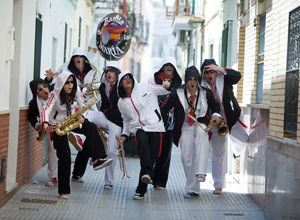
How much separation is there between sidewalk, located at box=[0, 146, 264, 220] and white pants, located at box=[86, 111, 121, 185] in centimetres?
32

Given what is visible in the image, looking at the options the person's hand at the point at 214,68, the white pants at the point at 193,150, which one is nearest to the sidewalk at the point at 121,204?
the white pants at the point at 193,150

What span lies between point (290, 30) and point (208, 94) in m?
2.31

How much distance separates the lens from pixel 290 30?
28.0 ft

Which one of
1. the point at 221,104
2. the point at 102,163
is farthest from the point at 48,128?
the point at 221,104

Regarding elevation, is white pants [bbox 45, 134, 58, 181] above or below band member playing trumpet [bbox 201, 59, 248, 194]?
below

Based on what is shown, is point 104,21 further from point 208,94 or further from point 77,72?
point 208,94

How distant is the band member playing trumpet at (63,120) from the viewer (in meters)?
9.84

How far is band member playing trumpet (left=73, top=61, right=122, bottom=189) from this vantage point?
11.1 meters

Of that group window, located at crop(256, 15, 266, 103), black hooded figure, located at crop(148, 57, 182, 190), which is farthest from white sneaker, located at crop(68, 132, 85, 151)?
window, located at crop(256, 15, 266, 103)

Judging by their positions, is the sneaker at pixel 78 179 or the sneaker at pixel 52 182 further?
the sneaker at pixel 78 179

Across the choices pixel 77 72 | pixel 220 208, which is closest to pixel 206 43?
pixel 77 72

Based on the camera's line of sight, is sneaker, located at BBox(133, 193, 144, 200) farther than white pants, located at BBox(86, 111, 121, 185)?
No

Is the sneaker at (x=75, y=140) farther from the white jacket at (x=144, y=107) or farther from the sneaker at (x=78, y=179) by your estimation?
the sneaker at (x=78, y=179)

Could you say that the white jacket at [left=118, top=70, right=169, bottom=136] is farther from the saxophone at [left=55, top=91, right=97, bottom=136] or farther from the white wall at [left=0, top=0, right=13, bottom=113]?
the white wall at [left=0, top=0, right=13, bottom=113]
